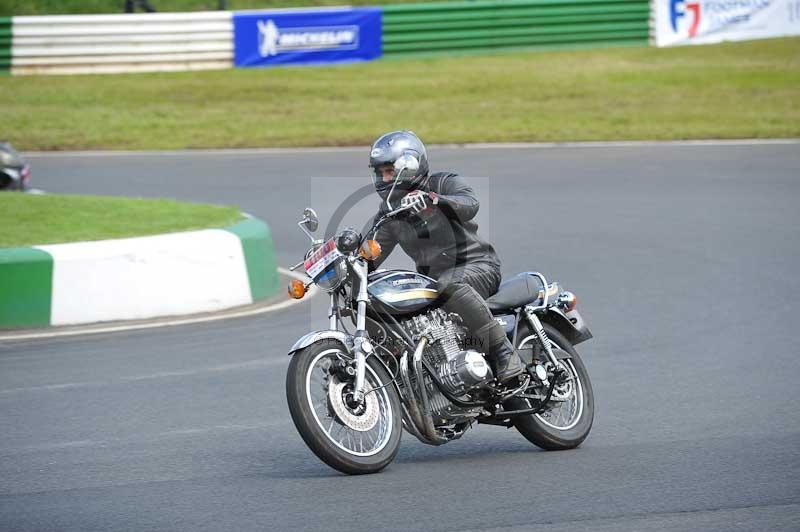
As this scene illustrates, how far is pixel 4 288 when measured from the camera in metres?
9.35

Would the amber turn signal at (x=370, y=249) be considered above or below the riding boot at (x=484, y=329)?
above

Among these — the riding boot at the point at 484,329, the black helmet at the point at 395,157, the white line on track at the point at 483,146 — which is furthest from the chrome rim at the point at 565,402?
the white line on track at the point at 483,146

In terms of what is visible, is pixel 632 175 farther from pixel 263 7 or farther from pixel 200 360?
pixel 263 7

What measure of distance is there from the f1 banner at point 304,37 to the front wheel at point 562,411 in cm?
2141

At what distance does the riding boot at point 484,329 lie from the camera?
6121 millimetres

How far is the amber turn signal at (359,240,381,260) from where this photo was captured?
18.7 feet

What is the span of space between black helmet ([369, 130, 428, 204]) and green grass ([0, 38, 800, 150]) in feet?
46.2

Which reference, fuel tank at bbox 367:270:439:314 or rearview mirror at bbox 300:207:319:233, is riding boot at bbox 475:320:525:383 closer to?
fuel tank at bbox 367:270:439:314

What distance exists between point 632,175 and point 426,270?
1084 cm

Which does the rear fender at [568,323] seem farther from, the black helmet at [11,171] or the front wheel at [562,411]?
the black helmet at [11,171]

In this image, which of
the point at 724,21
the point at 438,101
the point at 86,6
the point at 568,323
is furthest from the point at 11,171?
the point at 724,21

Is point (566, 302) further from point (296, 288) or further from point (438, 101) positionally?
point (438, 101)

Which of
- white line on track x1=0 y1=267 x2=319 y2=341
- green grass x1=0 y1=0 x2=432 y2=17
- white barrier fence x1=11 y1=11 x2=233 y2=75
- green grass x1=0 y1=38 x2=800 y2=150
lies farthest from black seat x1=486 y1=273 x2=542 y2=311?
green grass x1=0 y1=0 x2=432 y2=17

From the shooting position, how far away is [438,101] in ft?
81.8
